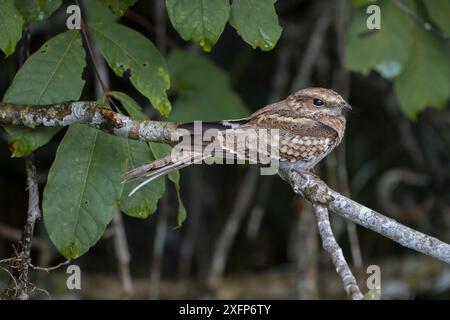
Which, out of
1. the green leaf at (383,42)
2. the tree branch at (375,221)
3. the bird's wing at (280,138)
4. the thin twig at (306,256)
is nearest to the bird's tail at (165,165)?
the bird's wing at (280,138)

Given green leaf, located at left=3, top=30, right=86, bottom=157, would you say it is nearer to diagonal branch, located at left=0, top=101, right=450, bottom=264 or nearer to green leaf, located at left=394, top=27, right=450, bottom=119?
diagonal branch, located at left=0, top=101, right=450, bottom=264

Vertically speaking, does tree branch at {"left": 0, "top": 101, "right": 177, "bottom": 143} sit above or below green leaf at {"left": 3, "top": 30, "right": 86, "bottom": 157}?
below

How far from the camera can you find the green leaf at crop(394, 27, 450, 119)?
4.11 m

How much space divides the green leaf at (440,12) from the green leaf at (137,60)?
5.43 ft

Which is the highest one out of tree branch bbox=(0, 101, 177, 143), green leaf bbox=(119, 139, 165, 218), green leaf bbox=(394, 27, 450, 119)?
green leaf bbox=(394, 27, 450, 119)

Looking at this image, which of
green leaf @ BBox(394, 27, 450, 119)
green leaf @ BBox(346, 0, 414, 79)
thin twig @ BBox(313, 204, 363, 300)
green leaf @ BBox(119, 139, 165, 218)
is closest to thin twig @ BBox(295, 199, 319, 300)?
green leaf @ BBox(394, 27, 450, 119)

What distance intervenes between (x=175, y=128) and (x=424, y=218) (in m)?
3.27

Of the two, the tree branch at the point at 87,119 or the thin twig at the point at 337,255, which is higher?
the tree branch at the point at 87,119

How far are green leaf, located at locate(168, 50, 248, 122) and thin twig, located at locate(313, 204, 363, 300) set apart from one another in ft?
5.90

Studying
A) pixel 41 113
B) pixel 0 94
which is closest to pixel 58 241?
pixel 41 113

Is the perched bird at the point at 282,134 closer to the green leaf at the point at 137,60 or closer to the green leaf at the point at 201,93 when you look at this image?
the green leaf at the point at 137,60

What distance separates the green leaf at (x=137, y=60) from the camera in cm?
290

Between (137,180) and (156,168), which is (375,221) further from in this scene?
(137,180)
